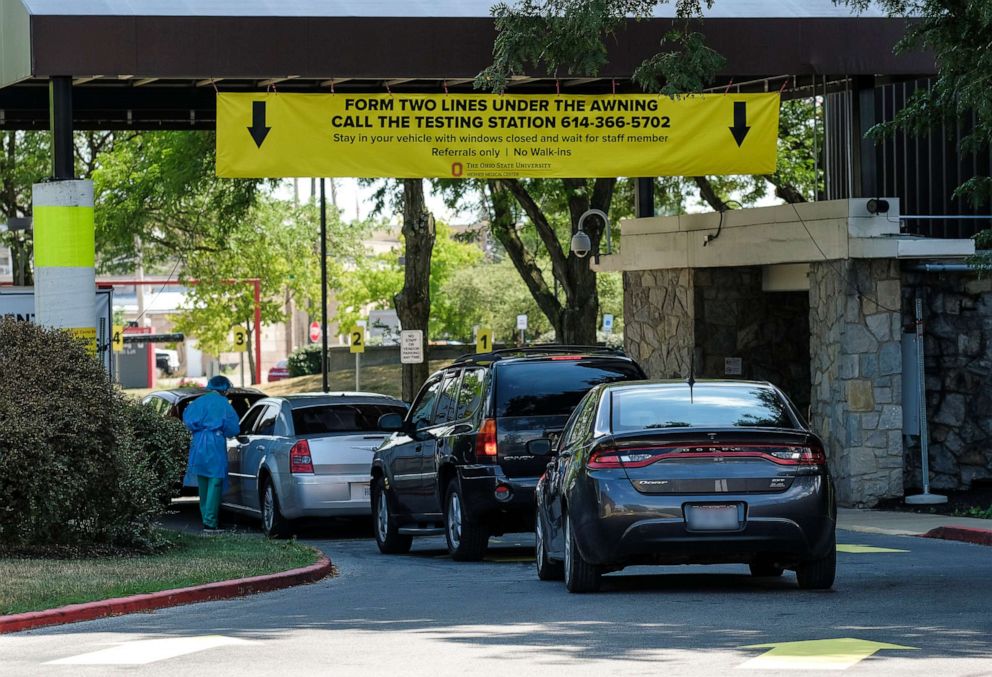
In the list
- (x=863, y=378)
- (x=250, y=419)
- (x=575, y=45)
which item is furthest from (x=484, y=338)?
(x=575, y=45)

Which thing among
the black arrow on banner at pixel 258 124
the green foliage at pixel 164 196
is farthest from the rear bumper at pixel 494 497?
the green foliage at pixel 164 196

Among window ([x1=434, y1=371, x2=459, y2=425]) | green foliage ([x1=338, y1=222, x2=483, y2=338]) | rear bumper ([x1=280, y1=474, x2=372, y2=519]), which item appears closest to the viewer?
window ([x1=434, y1=371, x2=459, y2=425])

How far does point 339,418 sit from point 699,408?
8154 millimetres

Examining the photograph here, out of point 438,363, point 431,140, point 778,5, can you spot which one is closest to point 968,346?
point 778,5

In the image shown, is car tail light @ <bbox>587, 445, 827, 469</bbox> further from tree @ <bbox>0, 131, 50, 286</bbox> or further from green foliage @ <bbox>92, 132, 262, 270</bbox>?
tree @ <bbox>0, 131, 50, 286</bbox>

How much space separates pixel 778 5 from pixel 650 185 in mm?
5570

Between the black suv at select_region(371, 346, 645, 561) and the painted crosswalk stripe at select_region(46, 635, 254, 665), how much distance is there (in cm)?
405

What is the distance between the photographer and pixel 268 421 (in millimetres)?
19688

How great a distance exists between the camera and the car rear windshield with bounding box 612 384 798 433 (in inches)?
456

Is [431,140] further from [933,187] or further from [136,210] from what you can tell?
[136,210]

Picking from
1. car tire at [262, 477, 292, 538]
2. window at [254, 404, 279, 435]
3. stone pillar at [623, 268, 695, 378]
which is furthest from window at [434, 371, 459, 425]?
stone pillar at [623, 268, 695, 378]

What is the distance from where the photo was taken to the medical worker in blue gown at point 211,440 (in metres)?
19.2

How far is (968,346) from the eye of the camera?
899 inches

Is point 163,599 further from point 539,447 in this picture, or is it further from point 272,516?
point 272,516
